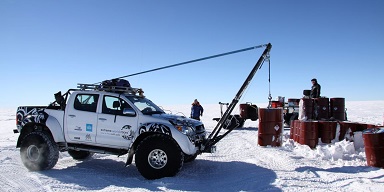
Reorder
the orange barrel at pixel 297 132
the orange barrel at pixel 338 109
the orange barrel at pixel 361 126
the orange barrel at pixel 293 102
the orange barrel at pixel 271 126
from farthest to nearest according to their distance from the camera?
the orange barrel at pixel 293 102, the orange barrel at pixel 338 109, the orange barrel at pixel 297 132, the orange barrel at pixel 271 126, the orange barrel at pixel 361 126

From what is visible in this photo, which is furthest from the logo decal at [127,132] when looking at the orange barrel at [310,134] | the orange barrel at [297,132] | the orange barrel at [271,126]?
the orange barrel at [297,132]

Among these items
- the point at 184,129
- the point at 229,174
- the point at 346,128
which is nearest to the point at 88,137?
the point at 184,129

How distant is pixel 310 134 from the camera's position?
9.34 meters

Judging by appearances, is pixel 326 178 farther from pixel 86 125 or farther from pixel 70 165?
pixel 70 165

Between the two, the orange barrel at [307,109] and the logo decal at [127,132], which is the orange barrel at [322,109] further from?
the logo decal at [127,132]

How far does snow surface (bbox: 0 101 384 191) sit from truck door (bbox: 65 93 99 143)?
0.81m

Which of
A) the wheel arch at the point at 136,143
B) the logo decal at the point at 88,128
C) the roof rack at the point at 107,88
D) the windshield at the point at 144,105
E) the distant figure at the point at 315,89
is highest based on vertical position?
the distant figure at the point at 315,89

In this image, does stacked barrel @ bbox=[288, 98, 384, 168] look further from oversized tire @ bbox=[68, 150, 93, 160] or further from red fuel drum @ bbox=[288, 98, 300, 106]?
oversized tire @ bbox=[68, 150, 93, 160]

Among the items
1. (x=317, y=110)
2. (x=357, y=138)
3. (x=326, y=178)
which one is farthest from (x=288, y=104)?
(x=326, y=178)

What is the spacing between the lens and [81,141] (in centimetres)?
711

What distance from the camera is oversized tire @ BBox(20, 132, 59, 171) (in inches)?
278

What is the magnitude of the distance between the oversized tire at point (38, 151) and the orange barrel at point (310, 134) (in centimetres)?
698

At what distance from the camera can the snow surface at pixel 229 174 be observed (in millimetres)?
5621

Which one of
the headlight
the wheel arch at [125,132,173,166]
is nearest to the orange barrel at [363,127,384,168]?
the headlight
